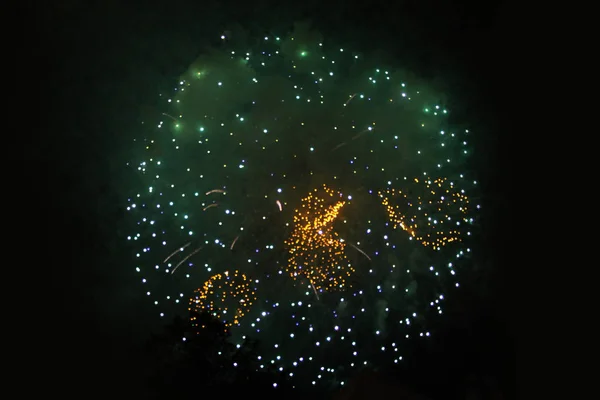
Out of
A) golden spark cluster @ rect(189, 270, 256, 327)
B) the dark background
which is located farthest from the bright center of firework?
the dark background

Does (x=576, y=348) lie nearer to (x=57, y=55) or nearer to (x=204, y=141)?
(x=204, y=141)

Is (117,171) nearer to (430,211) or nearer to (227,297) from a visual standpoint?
(227,297)

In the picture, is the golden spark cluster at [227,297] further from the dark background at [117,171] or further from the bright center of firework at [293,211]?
the dark background at [117,171]

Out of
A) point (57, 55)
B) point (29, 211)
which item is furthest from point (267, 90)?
point (29, 211)

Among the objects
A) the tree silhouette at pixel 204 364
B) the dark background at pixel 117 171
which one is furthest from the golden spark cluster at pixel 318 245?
the dark background at pixel 117 171

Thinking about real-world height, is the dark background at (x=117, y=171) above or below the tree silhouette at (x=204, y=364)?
above

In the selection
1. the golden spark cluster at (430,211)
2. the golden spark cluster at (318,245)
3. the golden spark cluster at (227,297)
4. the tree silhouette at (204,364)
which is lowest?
the tree silhouette at (204,364)
